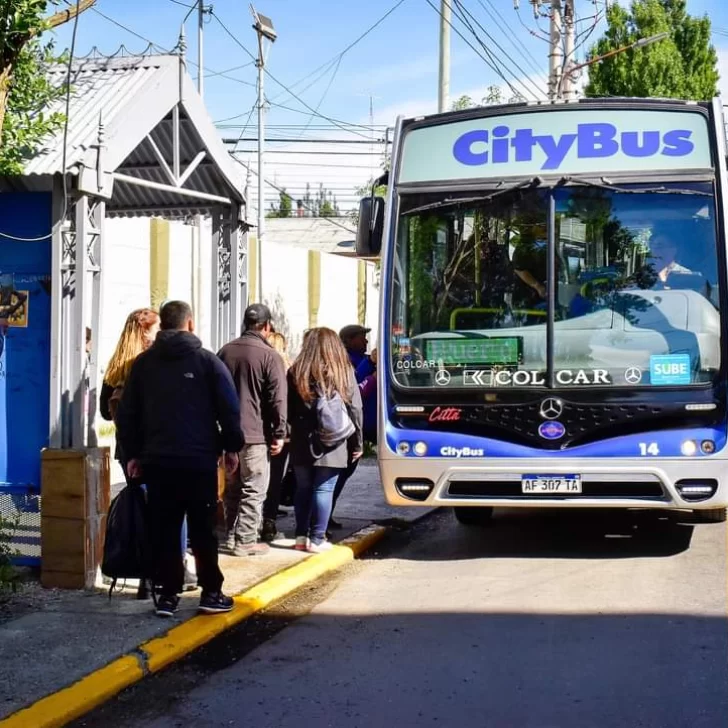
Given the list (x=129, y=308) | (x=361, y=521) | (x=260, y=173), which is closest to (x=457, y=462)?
(x=361, y=521)

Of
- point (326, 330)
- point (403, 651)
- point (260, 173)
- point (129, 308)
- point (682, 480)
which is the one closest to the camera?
point (403, 651)

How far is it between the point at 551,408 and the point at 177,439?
9.97ft

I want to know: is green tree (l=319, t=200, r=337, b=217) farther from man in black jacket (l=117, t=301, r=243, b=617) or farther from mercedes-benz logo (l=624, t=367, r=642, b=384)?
man in black jacket (l=117, t=301, r=243, b=617)

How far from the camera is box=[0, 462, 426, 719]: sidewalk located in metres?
5.45

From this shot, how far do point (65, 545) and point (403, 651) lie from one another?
Result: 2545mm

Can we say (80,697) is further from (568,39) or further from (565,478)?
(568,39)

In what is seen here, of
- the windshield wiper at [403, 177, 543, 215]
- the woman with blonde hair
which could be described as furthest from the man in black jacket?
the windshield wiper at [403, 177, 543, 215]

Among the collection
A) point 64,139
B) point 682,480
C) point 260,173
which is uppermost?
point 260,173

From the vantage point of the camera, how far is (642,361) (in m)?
8.09

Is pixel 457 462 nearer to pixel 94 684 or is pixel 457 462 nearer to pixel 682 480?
pixel 682 480

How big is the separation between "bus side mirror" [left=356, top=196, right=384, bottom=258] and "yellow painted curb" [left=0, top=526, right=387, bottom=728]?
2.47 m

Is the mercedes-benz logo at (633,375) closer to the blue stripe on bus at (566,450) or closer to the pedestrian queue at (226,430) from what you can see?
the blue stripe on bus at (566,450)

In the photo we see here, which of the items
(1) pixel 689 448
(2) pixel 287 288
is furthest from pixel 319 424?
(2) pixel 287 288

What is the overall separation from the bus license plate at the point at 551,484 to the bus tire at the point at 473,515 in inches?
78.8
